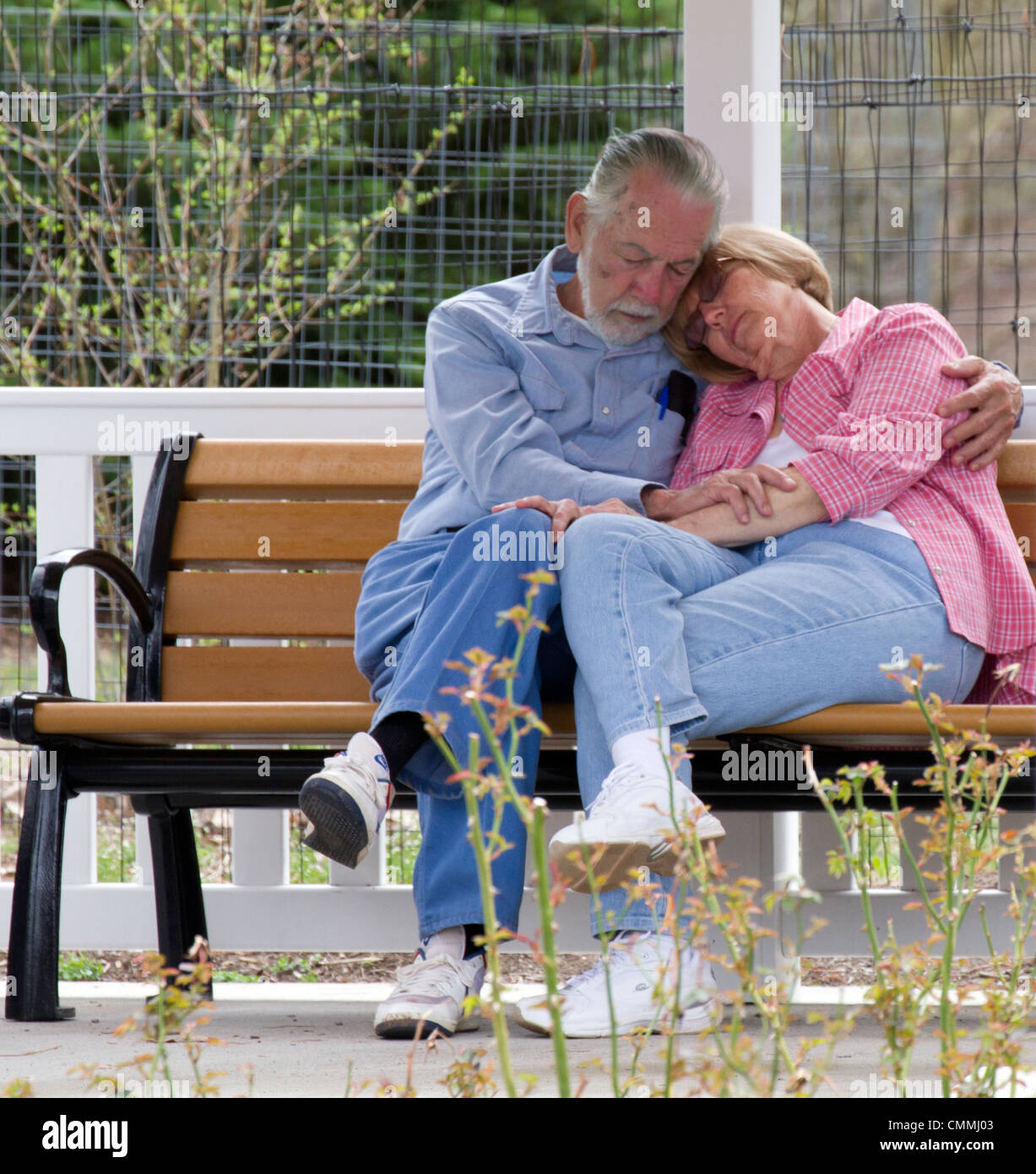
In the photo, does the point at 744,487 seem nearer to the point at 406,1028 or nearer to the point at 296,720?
the point at 296,720

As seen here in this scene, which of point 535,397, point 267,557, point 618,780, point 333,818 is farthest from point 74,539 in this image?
point 618,780

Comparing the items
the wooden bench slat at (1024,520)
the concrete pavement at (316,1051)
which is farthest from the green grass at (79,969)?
the wooden bench slat at (1024,520)

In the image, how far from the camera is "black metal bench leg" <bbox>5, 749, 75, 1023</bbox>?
6.78 ft

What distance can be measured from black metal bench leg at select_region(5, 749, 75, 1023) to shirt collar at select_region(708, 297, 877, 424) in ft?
3.83

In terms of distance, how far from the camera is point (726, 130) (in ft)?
8.43

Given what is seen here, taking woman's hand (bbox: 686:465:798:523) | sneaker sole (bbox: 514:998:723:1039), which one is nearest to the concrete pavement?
sneaker sole (bbox: 514:998:723:1039)

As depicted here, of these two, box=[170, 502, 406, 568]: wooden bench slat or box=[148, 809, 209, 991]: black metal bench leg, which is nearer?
box=[148, 809, 209, 991]: black metal bench leg

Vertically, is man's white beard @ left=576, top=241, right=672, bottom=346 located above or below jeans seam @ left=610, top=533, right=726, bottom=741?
above

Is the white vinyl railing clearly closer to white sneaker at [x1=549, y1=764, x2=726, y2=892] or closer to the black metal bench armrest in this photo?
the black metal bench armrest

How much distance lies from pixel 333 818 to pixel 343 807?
0.02 meters

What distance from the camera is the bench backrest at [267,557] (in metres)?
2.50

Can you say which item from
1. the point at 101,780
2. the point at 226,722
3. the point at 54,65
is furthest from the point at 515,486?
the point at 54,65

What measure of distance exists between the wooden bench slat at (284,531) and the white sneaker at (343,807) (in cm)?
84
